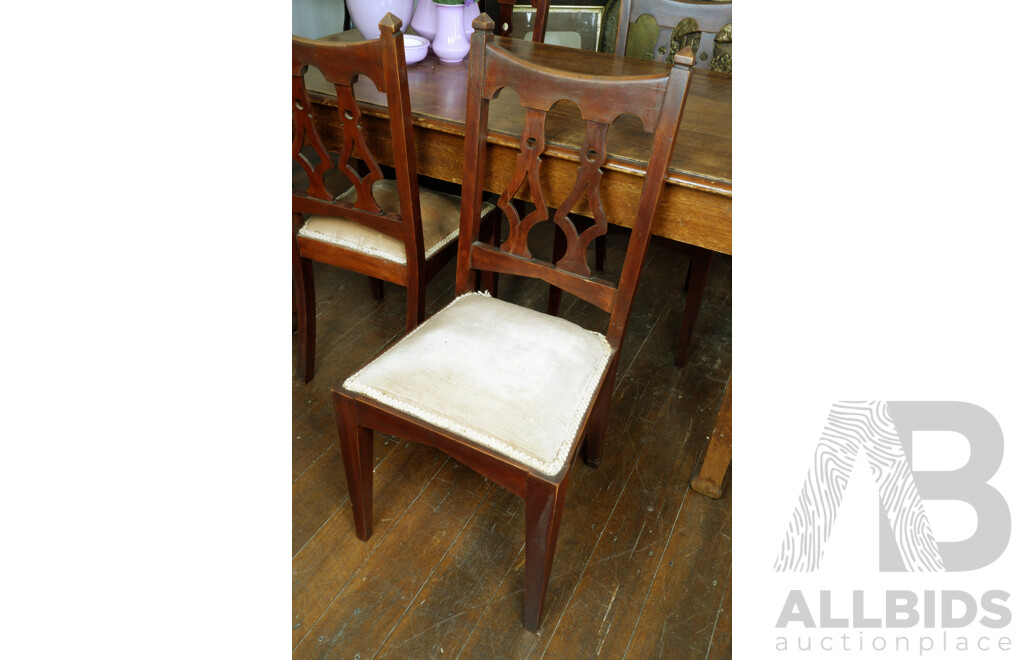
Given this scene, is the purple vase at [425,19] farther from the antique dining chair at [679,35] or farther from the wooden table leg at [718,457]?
the wooden table leg at [718,457]

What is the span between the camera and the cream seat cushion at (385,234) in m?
1.55

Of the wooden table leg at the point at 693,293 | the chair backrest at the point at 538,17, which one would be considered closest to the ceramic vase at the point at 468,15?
the chair backrest at the point at 538,17

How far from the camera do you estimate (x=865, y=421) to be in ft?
1.23

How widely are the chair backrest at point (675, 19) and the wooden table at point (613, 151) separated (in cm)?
20

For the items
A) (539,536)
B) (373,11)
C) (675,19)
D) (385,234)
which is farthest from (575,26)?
(539,536)

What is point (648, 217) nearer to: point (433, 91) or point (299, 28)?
point (433, 91)

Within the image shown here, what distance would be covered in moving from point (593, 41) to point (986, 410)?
2.44 m

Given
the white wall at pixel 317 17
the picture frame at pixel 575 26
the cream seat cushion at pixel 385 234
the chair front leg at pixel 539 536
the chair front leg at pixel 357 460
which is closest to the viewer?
the chair front leg at pixel 539 536

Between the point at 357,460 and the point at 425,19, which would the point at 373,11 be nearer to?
the point at 425,19

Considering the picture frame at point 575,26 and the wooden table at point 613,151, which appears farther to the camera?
the picture frame at point 575,26

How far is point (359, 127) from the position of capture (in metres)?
1.35

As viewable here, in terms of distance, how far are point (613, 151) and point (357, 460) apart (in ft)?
2.64

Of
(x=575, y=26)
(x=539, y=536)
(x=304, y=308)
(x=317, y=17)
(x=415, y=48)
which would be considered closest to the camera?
(x=539, y=536)

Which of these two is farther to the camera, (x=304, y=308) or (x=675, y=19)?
(x=675, y=19)
